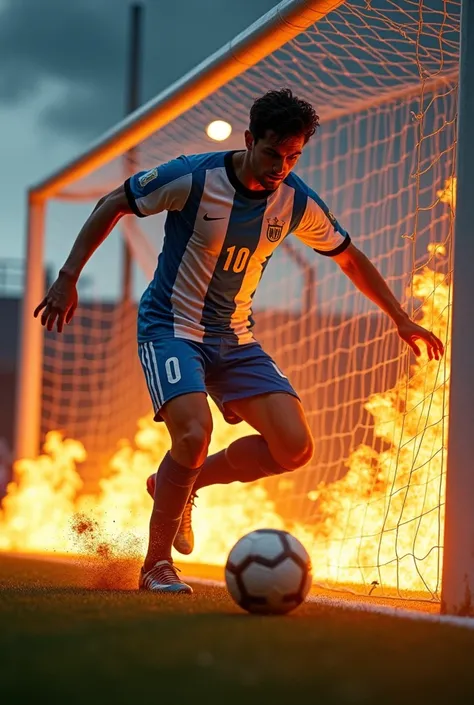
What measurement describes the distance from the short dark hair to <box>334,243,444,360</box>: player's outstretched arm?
0.78 m

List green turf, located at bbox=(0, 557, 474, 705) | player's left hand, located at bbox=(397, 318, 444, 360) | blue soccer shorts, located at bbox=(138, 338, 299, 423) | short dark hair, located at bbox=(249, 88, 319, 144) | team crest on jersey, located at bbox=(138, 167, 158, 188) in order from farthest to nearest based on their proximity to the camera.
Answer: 1. player's left hand, located at bbox=(397, 318, 444, 360)
2. team crest on jersey, located at bbox=(138, 167, 158, 188)
3. blue soccer shorts, located at bbox=(138, 338, 299, 423)
4. short dark hair, located at bbox=(249, 88, 319, 144)
5. green turf, located at bbox=(0, 557, 474, 705)

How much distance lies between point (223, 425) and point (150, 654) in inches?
235

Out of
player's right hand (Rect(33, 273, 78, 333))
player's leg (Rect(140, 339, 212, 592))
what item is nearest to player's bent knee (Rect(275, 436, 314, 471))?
player's leg (Rect(140, 339, 212, 592))

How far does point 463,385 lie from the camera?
12.3 feet

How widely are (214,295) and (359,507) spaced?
2.28 meters

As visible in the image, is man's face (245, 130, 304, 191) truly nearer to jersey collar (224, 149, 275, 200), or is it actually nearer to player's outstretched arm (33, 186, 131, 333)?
jersey collar (224, 149, 275, 200)

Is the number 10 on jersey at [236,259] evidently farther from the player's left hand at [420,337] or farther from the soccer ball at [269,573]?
the soccer ball at [269,573]

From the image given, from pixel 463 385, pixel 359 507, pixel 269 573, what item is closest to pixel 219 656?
pixel 269 573

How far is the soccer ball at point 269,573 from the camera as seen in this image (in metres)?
3.30

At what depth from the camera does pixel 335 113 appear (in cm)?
768

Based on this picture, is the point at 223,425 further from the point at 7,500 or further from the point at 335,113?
the point at 335,113

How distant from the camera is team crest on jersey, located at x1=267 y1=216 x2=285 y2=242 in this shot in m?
4.49

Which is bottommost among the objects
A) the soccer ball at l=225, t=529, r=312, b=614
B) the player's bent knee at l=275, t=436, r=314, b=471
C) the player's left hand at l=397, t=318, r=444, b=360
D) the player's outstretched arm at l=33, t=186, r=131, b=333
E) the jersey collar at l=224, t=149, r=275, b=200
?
the soccer ball at l=225, t=529, r=312, b=614

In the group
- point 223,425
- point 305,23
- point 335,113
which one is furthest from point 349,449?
point 305,23
